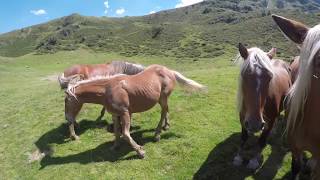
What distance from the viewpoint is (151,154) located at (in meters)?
9.77

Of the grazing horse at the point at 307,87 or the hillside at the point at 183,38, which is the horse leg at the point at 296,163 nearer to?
the grazing horse at the point at 307,87

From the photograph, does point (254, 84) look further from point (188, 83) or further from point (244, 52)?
point (188, 83)

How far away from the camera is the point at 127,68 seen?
12750mm

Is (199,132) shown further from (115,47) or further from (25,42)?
(25,42)

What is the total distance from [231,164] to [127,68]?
5.39m

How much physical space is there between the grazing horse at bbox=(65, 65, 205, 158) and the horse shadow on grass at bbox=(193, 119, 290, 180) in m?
1.70

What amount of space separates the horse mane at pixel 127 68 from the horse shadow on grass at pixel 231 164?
4.05 metres

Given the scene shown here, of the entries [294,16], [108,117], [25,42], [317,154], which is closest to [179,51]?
[294,16]

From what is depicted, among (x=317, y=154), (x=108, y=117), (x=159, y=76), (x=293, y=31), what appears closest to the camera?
(x=293, y=31)

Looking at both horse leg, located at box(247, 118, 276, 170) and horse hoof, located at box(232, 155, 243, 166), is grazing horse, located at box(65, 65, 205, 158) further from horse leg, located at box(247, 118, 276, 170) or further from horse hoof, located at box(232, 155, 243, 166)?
horse leg, located at box(247, 118, 276, 170)

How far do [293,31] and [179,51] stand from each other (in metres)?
A: 62.3

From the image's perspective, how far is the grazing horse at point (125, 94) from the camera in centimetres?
956

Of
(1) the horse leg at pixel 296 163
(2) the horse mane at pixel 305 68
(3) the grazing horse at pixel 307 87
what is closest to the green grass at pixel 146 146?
(1) the horse leg at pixel 296 163

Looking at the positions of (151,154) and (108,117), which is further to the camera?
(108,117)
